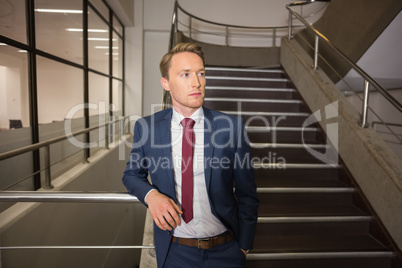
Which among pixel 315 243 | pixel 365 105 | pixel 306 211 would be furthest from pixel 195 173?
pixel 365 105

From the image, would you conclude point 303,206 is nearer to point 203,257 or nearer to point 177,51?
point 203,257

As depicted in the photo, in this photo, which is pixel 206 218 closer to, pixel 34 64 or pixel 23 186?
pixel 23 186

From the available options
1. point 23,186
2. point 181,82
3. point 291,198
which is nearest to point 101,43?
point 23,186

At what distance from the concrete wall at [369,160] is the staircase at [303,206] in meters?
0.14

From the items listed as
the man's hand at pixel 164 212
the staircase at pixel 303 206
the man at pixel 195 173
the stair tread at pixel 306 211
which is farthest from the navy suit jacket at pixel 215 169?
the stair tread at pixel 306 211

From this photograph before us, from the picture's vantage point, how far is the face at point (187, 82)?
109 centimetres

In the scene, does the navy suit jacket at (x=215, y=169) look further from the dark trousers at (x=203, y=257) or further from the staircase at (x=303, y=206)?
the staircase at (x=303, y=206)

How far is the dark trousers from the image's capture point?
1.06 meters

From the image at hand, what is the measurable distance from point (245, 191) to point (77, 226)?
3.38 m

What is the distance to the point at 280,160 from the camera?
10.6 feet

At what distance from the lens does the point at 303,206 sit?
2740 mm

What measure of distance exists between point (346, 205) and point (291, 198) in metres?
0.55

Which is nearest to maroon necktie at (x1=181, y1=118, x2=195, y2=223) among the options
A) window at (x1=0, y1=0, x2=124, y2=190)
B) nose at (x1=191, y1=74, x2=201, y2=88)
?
nose at (x1=191, y1=74, x2=201, y2=88)

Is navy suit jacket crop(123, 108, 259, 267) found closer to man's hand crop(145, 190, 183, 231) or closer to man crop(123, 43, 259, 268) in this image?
man crop(123, 43, 259, 268)
